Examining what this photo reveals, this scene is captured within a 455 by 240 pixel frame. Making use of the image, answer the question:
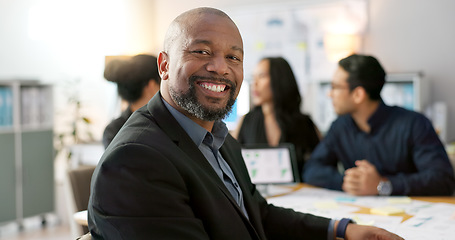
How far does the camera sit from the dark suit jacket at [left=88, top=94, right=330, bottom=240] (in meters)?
1.01

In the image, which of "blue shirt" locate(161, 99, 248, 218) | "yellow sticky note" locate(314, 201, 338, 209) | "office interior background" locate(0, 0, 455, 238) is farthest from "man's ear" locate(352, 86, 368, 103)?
"office interior background" locate(0, 0, 455, 238)

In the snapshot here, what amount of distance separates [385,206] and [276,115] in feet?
4.07

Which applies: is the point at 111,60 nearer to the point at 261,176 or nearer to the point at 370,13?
the point at 261,176

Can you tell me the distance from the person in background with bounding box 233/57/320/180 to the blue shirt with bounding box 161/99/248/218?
165cm

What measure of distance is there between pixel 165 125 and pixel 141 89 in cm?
128

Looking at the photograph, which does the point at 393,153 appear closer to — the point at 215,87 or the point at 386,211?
the point at 386,211

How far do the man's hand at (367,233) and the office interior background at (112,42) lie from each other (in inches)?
124

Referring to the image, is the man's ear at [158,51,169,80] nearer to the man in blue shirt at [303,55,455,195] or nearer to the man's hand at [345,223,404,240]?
the man's hand at [345,223,404,240]

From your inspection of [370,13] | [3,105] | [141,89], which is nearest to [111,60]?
[141,89]

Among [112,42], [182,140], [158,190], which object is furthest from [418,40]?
[158,190]

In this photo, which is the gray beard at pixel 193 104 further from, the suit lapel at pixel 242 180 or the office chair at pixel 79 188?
the office chair at pixel 79 188

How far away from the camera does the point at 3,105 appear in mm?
4422

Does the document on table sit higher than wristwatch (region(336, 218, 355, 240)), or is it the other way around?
wristwatch (region(336, 218, 355, 240))

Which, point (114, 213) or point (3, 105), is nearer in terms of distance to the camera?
point (114, 213)
